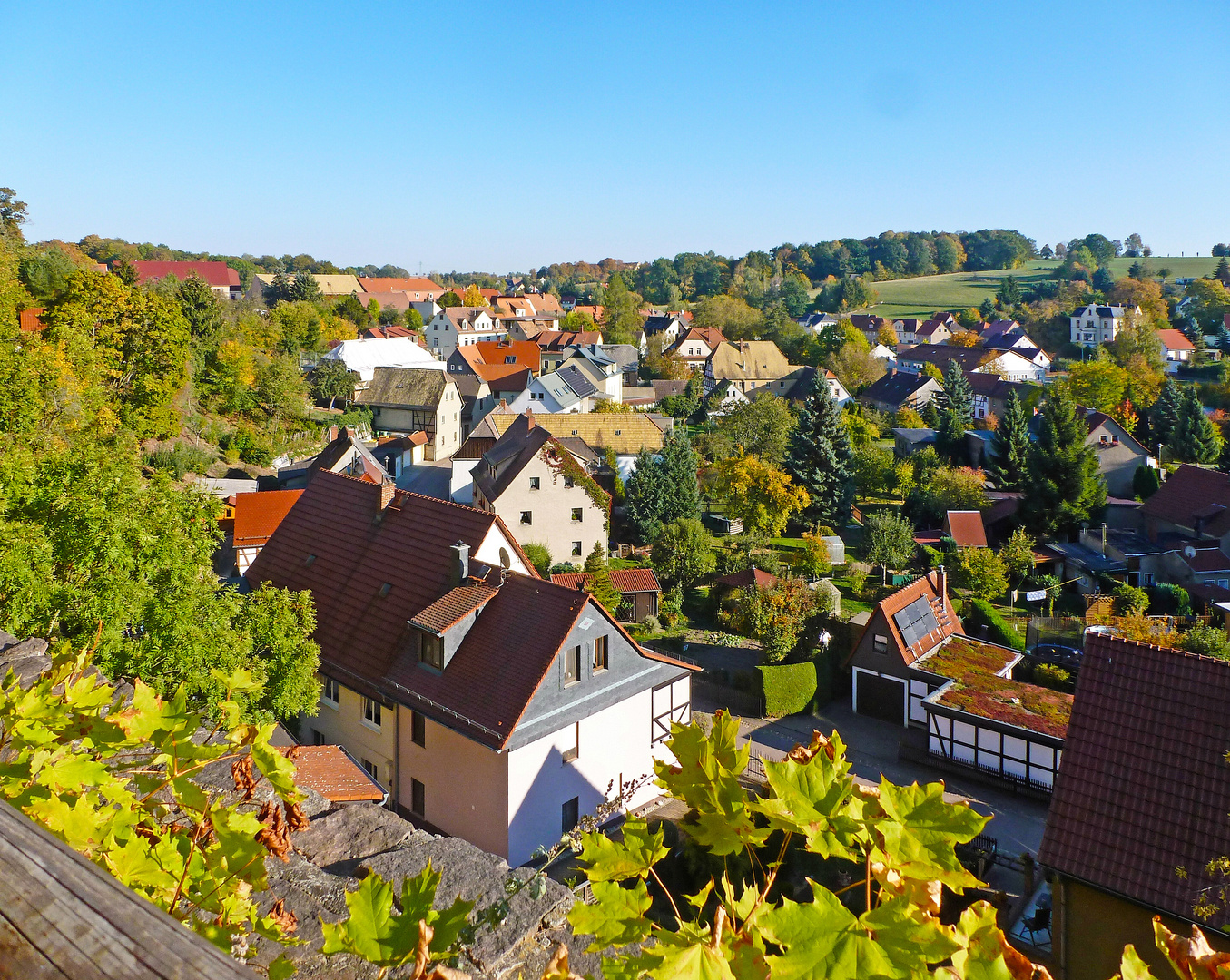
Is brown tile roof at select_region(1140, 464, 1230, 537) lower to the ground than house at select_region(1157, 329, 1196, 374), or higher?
lower

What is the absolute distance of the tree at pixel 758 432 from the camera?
46.5 metres

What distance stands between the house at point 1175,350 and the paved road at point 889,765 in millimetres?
73799

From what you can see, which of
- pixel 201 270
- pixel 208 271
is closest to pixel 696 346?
pixel 208 271

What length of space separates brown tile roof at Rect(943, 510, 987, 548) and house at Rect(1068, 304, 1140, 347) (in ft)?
210

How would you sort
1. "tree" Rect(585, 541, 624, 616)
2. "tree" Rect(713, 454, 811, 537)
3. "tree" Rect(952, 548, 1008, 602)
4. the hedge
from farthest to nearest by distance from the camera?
"tree" Rect(713, 454, 811, 537) < "tree" Rect(952, 548, 1008, 602) < the hedge < "tree" Rect(585, 541, 624, 616)

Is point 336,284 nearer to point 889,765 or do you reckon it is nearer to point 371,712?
point 371,712

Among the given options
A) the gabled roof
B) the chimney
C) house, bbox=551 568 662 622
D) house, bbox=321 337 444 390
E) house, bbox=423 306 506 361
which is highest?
house, bbox=423 306 506 361

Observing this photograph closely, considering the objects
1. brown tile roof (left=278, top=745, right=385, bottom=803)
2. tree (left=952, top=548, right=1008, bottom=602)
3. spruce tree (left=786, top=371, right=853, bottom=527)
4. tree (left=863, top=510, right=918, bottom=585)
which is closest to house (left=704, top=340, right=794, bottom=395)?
spruce tree (left=786, top=371, right=853, bottom=527)

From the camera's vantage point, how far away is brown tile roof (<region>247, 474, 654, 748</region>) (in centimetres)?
1569

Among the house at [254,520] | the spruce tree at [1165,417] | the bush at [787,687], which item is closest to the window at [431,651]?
the bush at [787,687]

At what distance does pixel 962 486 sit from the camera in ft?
135

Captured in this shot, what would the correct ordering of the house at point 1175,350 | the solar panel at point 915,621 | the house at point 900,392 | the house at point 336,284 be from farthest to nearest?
1. the house at point 336,284
2. the house at point 1175,350
3. the house at point 900,392
4. the solar panel at point 915,621

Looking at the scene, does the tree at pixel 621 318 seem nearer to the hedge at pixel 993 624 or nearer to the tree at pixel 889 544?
the tree at pixel 889 544

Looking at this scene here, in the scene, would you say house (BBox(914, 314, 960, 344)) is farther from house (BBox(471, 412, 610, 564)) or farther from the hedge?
house (BBox(471, 412, 610, 564))
